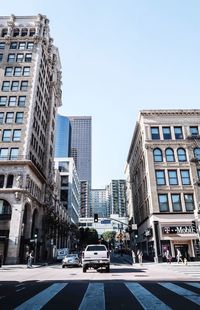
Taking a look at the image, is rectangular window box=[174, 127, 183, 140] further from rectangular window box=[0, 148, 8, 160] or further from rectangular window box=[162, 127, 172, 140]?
rectangular window box=[0, 148, 8, 160]

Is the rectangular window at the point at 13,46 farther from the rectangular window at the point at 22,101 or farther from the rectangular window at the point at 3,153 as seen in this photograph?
the rectangular window at the point at 3,153

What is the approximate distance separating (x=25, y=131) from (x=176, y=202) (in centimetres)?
2834

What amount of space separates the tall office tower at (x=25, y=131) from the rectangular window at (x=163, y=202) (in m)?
19.5

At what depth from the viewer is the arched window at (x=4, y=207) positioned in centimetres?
4075

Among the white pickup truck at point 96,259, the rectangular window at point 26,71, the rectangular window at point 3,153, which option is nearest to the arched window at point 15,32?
the rectangular window at point 26,71

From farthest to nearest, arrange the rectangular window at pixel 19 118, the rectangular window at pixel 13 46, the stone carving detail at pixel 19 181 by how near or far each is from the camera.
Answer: the rectangular window at pixel 13 46
the rectangular window at pixel 19 118
the stone carving detail at pixel 19 181

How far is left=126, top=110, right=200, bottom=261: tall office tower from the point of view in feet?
123

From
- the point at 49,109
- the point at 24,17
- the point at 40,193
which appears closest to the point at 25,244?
the point at 40,193

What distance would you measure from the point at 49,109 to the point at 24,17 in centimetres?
2195

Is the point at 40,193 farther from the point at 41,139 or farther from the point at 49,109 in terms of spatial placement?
the point at 49,109

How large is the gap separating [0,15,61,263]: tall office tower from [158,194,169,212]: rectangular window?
19.5 meters

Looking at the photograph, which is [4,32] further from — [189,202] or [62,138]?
[62,138]

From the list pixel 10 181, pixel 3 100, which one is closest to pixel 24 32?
pixel 3 100

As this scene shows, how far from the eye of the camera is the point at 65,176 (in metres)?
104
